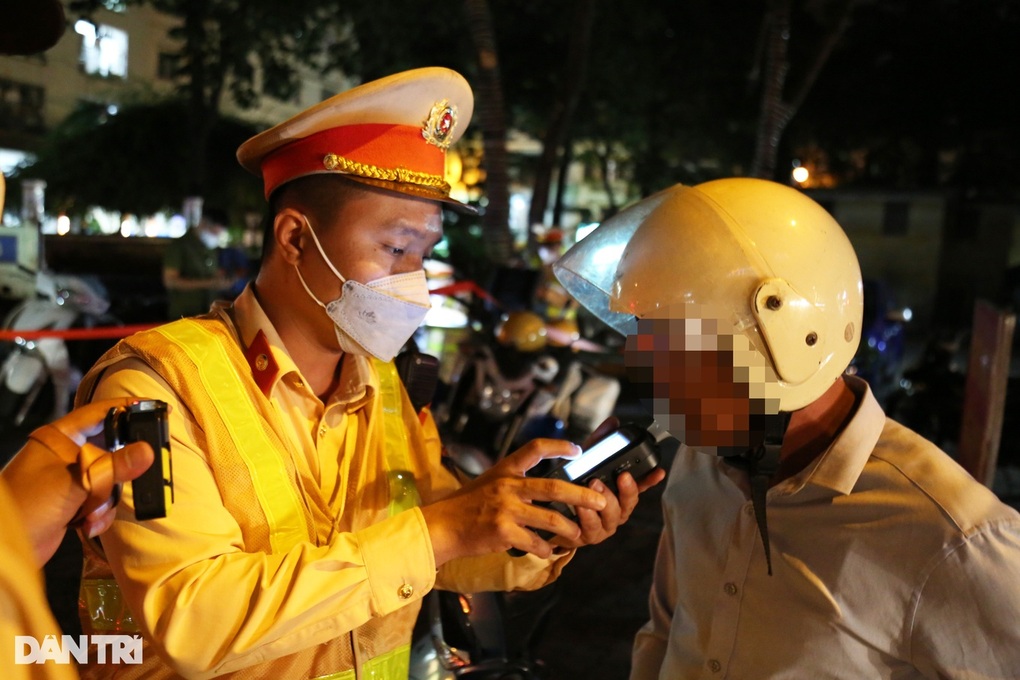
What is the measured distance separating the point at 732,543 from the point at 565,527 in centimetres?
59

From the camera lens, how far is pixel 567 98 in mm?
12133

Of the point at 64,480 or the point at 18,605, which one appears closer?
the point at 18,605

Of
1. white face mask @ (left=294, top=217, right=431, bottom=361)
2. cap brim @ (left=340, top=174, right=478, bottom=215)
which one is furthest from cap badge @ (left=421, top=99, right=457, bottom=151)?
white face mask @ (left=294, top=217, right=431, bottom=361)

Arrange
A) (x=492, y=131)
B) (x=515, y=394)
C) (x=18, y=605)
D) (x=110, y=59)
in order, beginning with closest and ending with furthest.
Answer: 1. (x=18, y=605)
2. (x=515, y=394)
3. (x=492, y=131)
4. (x=110, y=59)

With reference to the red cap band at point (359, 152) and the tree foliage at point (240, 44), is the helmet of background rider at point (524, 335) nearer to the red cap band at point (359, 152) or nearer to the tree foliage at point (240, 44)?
the red cap band at point (359, 152)

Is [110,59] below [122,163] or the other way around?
the other way around

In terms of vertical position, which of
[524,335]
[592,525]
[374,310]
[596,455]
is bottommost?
[524,335]

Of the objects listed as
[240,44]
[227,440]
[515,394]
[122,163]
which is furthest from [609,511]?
[122,163]

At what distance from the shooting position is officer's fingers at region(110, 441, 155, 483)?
126 cm

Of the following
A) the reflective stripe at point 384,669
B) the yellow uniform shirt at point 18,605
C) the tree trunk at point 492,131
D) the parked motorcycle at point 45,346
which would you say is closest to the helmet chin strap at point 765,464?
the reflective stripe at point 384,669

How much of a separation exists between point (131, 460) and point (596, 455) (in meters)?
0.89

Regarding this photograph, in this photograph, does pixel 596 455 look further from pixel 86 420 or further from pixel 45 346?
pixel 45 346

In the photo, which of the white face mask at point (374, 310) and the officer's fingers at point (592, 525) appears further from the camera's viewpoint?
the white face mask at point (374, 310)

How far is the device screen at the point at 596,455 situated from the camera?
67.6 inches
